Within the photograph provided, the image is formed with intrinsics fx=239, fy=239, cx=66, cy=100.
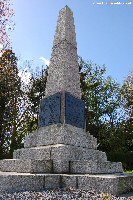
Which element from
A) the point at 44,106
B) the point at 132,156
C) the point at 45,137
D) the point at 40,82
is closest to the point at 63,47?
the point at 44,106

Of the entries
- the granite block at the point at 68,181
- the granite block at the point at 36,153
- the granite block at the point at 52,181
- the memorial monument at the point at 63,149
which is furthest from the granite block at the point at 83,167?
the granite block at the point at 36,153

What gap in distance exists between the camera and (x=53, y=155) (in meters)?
6.85

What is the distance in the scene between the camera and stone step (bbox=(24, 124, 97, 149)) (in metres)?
7.33

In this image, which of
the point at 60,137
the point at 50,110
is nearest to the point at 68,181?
the point at 60,137

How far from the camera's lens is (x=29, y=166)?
637 centimetres

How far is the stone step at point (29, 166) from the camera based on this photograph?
638cm

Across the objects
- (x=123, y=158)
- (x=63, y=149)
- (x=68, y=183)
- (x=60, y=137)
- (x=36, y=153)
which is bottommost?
(x=68, y=183)

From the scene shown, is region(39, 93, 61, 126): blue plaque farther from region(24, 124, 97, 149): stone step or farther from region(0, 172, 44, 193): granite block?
region(0, 172, 44, 193): granite block

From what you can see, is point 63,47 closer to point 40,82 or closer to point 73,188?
point 73,188

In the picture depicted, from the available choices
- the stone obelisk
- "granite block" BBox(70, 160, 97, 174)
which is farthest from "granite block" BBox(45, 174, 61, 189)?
the stone obelisk

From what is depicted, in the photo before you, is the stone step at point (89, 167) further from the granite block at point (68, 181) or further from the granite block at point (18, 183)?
the granite block at point (18, 183)

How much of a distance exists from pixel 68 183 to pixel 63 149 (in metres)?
1.20

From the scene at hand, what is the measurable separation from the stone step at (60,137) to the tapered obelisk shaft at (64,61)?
1446 mm

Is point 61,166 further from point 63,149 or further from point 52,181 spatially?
point 52,181
